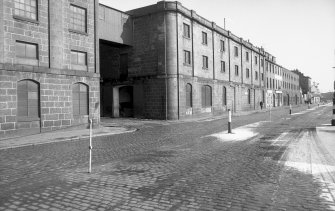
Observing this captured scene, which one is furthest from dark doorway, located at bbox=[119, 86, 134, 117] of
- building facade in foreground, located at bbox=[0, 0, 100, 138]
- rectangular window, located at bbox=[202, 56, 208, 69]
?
building facade in foreground, located at bbox=[0, 0, 100, 138]

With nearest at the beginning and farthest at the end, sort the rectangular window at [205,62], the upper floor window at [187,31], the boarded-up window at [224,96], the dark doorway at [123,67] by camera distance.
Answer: the upper floor window at [187,31] < the dark doorway at [123,67] < the rectangular window at [205,62] < the boarded-up window at [224,96]

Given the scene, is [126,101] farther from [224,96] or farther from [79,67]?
[224,96]

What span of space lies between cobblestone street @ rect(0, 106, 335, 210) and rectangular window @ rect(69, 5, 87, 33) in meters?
10.5

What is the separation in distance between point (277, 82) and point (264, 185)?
57806 mm

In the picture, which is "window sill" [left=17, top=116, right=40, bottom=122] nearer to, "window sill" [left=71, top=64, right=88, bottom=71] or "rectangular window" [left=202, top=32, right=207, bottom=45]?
"window sill" [left=71, top=64, right=88, bottom=71]

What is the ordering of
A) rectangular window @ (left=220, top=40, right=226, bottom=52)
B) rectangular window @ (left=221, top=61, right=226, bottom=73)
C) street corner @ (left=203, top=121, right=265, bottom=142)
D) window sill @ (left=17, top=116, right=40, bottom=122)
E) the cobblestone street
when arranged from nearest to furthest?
the cobblestone street → street corner @ (left=203, top=121, right=265, bottom=142) → window sill @ (left=17, top=116, right=40, bottom=122) → rectangular window @ (left=220, top=40, right=226, bottom=52) → rectangular window @ (left=221, top=61, right=226, bottom=73)

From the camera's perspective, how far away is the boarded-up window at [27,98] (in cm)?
1420

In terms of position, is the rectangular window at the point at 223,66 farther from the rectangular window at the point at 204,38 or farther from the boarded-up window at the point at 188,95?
the boarded-up window at the point at 188,95

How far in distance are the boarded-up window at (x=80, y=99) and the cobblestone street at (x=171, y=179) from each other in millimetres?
8138

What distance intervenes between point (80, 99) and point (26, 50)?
13.8 feet

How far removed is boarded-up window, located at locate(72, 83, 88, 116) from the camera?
668 inches

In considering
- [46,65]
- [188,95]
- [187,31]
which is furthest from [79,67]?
[187,31]

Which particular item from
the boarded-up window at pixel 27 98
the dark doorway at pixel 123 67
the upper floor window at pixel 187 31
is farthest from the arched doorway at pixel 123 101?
the boarded-up window at pixel 27 98

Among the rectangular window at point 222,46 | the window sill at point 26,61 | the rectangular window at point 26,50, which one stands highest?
the rectangular window at point 222,46
